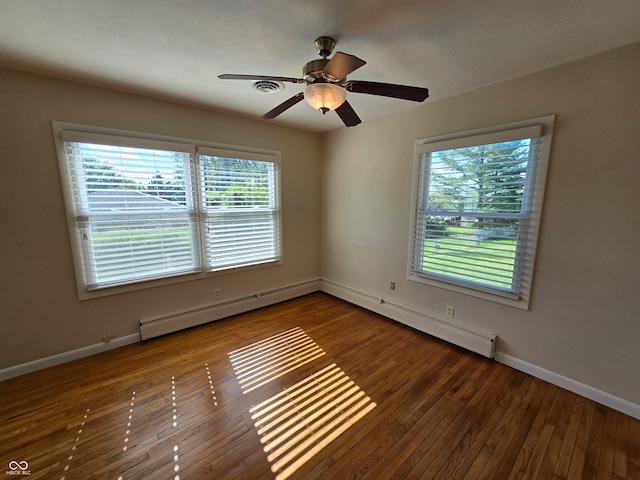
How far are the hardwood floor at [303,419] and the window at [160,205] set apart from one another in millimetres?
903

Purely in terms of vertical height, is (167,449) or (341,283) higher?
(341,283)

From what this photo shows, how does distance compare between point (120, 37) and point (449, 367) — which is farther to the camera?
point (449, 367)

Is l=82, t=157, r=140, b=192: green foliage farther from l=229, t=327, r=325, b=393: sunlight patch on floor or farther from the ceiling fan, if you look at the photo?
l=229, t=327, r=325, b=393: sunlight patch on floor

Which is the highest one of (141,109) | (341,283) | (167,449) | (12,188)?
(141,109)

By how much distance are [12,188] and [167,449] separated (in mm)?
2332

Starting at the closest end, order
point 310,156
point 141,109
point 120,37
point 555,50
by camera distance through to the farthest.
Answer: point 120,37 < point 555,50 < point 141,109 < point 310,156

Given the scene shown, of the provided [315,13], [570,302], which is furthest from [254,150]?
[570,302]

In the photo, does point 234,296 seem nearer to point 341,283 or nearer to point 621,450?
point 341,283

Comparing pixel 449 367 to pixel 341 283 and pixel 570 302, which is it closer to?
pixel 570 302

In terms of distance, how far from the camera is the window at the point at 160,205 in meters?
2.35

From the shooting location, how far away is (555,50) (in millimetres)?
1771

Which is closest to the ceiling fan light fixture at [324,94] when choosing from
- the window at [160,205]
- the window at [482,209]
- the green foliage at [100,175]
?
the window at [482,209]

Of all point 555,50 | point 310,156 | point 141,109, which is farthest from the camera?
point 310,156

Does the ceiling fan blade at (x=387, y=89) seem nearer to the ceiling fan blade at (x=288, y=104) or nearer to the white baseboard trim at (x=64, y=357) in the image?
the ceiling fan blade at (x=288, y=104)
